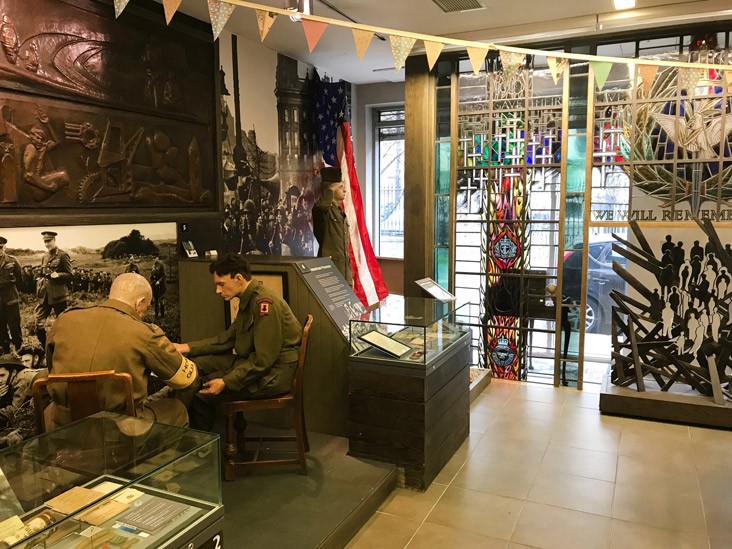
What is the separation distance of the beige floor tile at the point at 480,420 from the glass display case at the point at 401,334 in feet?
3.20

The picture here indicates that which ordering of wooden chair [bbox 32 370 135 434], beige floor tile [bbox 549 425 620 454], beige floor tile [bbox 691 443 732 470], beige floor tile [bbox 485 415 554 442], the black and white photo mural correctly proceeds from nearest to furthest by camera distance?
wooden chair [bbox 32 370 135 434] → beige floor tile [bbox 691 443 732 470] → beige floor tile [bbox 549 425 620 454] → beige floor tile [bbox 485 415 554 442] → the black and white photo mural

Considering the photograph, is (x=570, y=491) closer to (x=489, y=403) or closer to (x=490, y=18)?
(x=489, y=403)

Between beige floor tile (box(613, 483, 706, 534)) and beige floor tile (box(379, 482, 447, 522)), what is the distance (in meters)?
0.98

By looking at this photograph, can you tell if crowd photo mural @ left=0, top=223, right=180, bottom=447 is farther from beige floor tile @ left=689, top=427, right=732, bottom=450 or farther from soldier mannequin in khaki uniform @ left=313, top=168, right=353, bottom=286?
beige floor tile @ left=689, top=427, right=732, bottom=450

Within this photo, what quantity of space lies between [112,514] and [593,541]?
92.2 inches

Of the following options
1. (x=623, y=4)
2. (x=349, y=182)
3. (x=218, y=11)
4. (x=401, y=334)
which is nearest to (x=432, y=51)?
(x=218, y=11)

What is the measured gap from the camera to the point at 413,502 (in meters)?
3.27

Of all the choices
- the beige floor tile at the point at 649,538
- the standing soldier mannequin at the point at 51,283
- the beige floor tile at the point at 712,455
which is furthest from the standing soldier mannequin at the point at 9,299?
the beige floor tile at the point at 712,455

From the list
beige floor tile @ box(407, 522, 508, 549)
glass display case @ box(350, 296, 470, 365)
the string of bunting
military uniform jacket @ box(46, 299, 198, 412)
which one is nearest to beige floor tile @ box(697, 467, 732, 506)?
beige floor tile @ box(407, 522, 508, 549)

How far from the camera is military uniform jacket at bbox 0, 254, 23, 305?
3.10 m

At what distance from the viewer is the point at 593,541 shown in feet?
9.45

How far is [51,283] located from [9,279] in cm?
25

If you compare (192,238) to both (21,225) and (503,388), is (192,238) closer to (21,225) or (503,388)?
(21,225)

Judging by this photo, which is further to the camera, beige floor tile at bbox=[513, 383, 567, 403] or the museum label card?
beige floor tile at bbox=[513, 383, 567, 403]
